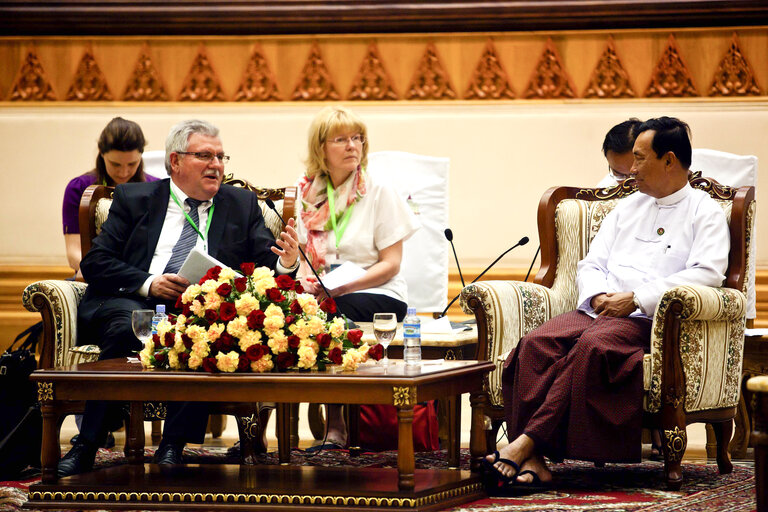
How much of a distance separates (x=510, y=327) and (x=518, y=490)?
0.69 m

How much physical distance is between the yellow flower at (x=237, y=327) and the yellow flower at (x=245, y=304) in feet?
0.14

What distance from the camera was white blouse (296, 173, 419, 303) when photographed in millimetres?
4055

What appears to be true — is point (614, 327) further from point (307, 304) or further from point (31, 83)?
point (31, 83)

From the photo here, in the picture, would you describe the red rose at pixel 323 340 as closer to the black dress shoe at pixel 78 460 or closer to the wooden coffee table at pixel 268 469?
the wooden coffee table at pixel 268 469

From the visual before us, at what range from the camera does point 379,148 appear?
586 centimetres

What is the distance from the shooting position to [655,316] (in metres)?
3.07

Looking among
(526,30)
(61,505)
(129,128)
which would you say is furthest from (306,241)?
(526,30)

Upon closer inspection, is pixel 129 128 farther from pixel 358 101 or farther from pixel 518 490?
pixel 518 490

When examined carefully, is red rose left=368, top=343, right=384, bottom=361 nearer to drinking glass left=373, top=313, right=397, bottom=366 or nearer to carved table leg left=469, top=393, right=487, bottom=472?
drinking glass left=373, top=313, right=397, bottom=366

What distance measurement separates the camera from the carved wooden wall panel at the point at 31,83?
19.8 ft

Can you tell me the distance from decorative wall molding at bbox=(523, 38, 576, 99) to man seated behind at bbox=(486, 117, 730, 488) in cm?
222

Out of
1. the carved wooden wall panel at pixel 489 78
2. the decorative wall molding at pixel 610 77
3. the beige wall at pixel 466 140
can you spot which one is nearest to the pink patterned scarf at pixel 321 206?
the beige wall at pixel 466 140

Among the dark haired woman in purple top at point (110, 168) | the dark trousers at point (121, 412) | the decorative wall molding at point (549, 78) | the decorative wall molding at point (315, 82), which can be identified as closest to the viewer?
the dark trousers at point (121, 412)

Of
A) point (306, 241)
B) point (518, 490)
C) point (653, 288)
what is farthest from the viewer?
point (306, 241)
